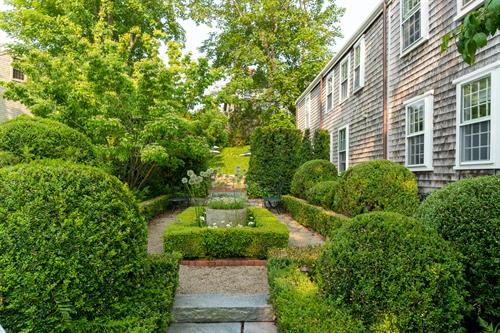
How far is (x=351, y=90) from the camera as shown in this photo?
41.0 ft

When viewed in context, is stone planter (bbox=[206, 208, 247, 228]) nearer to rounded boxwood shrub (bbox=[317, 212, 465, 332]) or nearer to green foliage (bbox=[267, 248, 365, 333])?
green foliage (bbox=[267, 248, 365, 333])

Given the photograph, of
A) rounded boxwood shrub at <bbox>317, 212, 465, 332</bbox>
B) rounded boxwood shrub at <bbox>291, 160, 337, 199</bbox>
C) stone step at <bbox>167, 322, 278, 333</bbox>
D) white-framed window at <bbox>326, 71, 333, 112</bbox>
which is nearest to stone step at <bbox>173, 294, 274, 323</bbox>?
stone step at <bbox>167, 322, 278, 333</bbox>

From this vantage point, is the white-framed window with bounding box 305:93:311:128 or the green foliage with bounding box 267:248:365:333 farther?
the white-framed window with bounding box 305:93:311:128

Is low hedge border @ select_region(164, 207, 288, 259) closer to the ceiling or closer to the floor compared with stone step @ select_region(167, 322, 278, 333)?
closer to the ceiling

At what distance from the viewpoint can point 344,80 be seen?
43.7ft

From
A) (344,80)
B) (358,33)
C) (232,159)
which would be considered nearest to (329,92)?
(344,80)

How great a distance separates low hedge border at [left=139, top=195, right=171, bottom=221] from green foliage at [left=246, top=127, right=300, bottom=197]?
3644 mm

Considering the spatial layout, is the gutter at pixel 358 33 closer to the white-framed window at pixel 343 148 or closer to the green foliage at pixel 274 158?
the white-framed window at pixel 343 148

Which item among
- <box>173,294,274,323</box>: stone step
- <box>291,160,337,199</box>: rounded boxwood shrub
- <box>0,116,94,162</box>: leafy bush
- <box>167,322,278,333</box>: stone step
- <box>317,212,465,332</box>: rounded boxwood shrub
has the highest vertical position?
<box>0,116,94,162</box>: leafy bush

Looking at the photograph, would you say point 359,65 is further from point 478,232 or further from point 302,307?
point 302,307

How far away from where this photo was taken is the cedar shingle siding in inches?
254

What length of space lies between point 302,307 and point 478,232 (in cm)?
175

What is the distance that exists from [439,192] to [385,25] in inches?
280

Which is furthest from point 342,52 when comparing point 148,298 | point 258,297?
point 148,298
